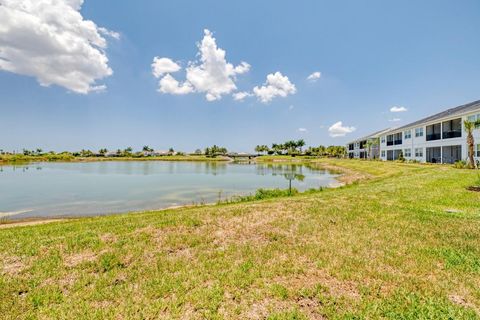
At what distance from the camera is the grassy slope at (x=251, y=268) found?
4.08 m

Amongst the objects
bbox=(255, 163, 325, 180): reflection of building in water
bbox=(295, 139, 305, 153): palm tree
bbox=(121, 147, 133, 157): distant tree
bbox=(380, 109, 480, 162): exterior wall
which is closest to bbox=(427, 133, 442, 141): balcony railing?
bbox=(380, 109, 480, 162): exterior wall

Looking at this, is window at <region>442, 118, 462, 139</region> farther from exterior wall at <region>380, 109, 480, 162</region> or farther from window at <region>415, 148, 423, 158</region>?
window at <region>415, 148, 423, 158</region>

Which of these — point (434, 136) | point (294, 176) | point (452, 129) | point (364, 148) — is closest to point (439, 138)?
point (434, 136)

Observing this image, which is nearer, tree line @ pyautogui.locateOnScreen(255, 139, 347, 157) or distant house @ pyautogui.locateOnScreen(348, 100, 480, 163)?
distant house @ pyautogui.locateOnScreen(348, 100, 480, 163)

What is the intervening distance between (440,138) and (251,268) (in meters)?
40.3

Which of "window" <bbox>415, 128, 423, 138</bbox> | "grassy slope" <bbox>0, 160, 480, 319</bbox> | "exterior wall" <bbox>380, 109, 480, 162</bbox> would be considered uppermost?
"window" <bbox>415, 128, 423, 138</bbox>

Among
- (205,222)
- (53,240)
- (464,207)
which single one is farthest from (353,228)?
(53,240)

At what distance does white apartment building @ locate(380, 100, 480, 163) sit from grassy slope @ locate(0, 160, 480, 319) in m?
28.3

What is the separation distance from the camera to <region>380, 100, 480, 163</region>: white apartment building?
29953 millimetres

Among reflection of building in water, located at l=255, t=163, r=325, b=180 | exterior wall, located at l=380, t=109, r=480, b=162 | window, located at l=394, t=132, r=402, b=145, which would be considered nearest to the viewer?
exterior wall, located at l=380, t=109, r=480, b=162

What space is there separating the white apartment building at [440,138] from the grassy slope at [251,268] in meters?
28.3

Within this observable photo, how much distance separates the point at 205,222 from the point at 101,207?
13.1 metres

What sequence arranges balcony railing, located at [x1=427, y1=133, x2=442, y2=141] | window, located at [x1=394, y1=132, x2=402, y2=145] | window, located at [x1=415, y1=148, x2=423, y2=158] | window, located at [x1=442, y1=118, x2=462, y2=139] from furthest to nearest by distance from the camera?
window, located at [x1=394, y1=132, x2=402, y2=145], window, located at [x1=415, y1=148, x2=423, y2=158], balcony railing, located at [x1=427, y1=133, x2=442, y2=141], window, located at [x1=442, y1=118, x2=462, y2=139]

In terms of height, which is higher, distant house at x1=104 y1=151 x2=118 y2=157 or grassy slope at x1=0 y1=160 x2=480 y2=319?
distant house at x1=104 y1=151 x2=118 y2=157
